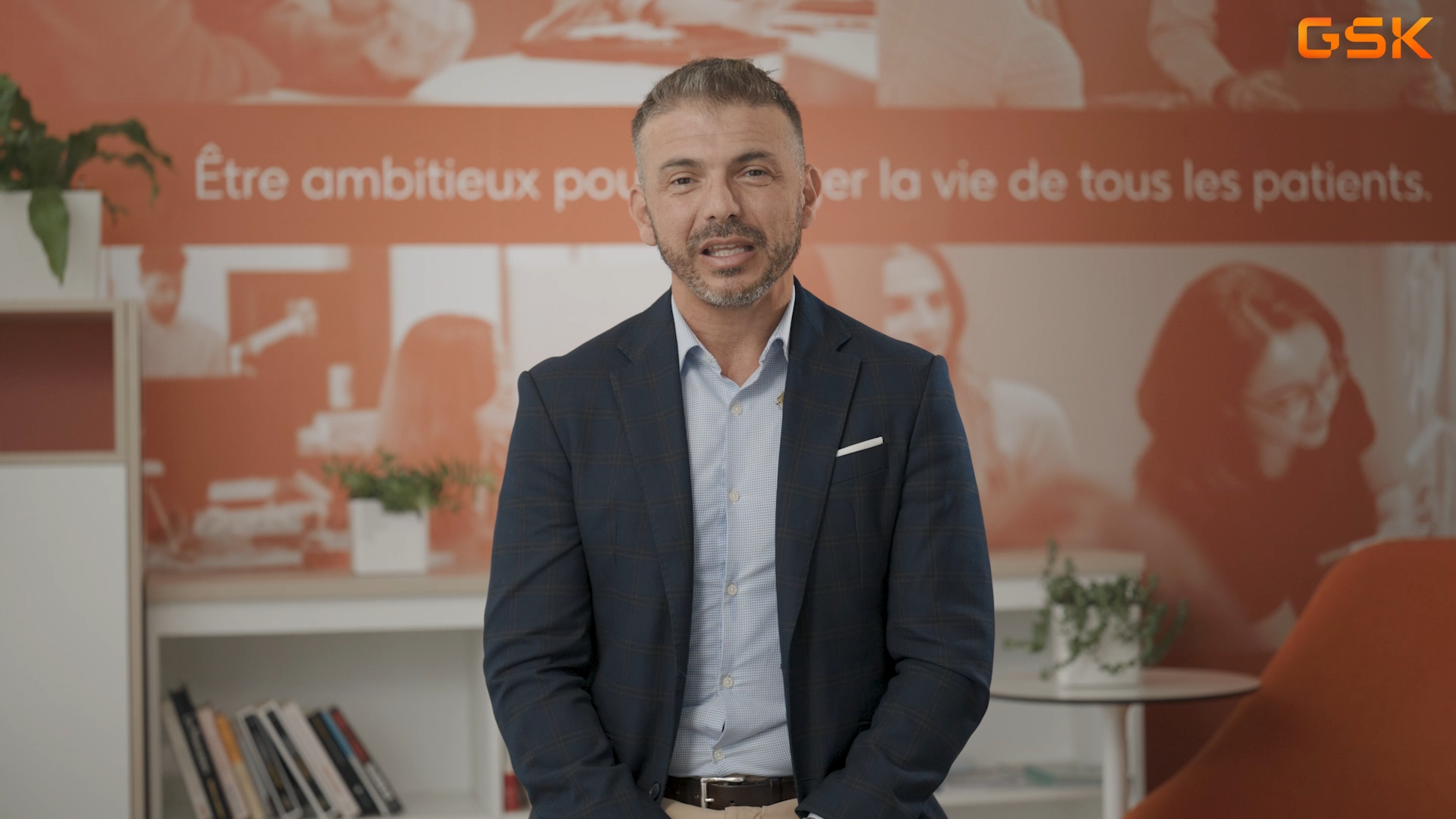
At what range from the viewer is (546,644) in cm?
160

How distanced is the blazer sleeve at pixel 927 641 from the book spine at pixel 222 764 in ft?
6.71

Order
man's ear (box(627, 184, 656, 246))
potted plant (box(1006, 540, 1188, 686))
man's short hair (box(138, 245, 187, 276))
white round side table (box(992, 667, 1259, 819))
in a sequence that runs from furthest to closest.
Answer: man's short hair (box(138, 245, 187, 276))
potted plant (box(1006, 540, 1188, 686))
white round side table (box(992, 667, 1259, 819))
man's ear (box(627, 184, 656, 246))

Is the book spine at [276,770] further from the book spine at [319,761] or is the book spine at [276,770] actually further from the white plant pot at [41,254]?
the white plant pot at [41,254]

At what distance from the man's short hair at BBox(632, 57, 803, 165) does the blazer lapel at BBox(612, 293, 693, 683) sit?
25cm

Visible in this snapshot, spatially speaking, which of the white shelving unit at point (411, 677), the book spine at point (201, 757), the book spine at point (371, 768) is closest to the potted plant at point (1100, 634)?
the white shelving unit at point (411, 677)

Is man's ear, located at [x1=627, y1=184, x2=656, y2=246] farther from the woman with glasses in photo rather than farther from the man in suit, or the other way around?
the woman with glasses in photo

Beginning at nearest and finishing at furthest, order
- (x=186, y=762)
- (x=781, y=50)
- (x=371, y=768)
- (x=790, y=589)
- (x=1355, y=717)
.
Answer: (x=790, y=589), (x=1355, y=717), (x=186, y=762), (x=371, y=768), (x=781, y=50)

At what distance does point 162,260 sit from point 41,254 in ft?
1.37

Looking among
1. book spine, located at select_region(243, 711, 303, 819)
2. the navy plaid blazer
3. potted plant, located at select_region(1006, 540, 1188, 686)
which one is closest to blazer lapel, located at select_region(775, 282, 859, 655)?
the navy plaid blazer

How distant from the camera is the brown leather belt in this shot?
1.60m

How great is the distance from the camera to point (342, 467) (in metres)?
3.48

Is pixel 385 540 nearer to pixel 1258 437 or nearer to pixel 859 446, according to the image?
pixel 859 446

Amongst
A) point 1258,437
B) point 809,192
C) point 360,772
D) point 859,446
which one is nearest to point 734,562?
point 859,446

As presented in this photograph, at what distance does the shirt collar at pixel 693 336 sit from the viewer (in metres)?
1.69
